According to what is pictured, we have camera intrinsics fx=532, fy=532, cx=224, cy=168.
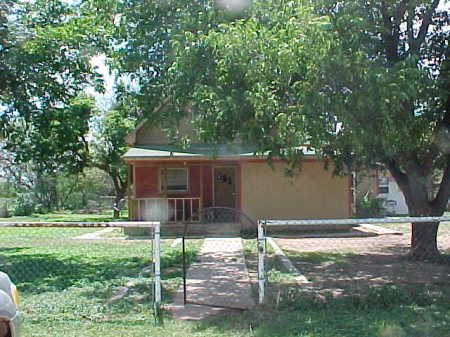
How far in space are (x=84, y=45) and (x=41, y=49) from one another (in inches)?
42.7

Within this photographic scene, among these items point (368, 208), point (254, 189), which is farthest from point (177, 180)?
point (368, 208)

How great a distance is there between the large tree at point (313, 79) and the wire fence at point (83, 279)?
239 centimetres

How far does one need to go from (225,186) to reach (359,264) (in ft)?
34.9

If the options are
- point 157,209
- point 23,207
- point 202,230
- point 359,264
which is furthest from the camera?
point 23,207

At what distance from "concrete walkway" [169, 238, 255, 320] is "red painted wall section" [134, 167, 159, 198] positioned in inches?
289

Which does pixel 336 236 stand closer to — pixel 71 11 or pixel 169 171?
pixel 169 171

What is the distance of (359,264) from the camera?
37.7ft

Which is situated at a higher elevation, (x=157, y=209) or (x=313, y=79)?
(x=313, y=79)

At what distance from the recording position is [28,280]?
989cm

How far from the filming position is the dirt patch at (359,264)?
30.6 ft

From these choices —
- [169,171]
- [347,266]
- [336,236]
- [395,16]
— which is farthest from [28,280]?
[169,171]

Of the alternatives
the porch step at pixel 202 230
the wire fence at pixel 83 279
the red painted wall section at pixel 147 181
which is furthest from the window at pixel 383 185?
the wire fence at pixel 83 279

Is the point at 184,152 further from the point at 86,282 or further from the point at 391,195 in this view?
the point at 391,195

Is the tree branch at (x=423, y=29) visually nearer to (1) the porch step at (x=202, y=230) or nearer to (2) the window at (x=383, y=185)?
(1) the porch step at (x=202, y=230)
